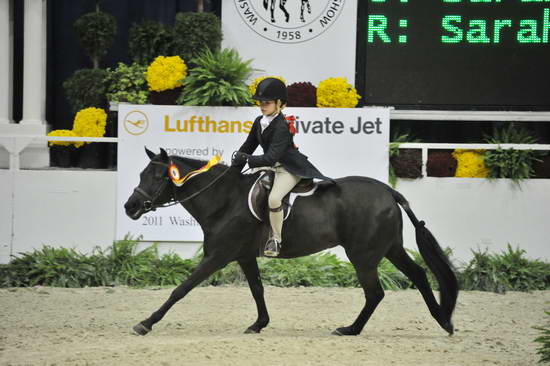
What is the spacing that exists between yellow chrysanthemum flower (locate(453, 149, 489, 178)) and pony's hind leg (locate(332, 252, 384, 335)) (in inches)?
138

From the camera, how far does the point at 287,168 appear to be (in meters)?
6.89

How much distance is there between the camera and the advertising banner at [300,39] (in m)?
10.7

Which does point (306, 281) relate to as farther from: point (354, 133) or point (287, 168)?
point (287, 168)

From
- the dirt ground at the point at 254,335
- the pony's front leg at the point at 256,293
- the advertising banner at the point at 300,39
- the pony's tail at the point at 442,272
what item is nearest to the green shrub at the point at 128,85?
the advertising banner at the point at 300,39

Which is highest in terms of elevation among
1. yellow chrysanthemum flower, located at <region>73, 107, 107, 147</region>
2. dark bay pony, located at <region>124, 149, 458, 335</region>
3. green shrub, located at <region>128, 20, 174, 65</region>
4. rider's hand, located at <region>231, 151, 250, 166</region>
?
green shrub, located at <region>128, 20, 174, 65</region>

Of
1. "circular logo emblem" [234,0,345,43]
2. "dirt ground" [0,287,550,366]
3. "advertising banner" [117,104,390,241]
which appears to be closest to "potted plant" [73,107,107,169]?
"advertising banner" [117,104,390,241]

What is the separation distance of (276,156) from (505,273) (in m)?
4.01

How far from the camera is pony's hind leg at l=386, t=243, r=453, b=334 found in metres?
6.88

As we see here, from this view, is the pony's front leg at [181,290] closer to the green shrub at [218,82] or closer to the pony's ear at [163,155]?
the pony's ear at [163,155]

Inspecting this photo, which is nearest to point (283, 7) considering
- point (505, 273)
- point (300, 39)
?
point (300, 39)

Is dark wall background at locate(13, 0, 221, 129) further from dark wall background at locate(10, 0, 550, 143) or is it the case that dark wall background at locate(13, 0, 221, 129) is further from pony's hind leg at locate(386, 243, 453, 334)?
pony's hind leg at locate(386, 243, 453, 334)

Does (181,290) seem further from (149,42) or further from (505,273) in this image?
(149,42)

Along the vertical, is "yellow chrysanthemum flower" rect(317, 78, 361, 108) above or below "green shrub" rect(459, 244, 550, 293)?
above

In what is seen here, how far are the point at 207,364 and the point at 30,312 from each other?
9.62ft
